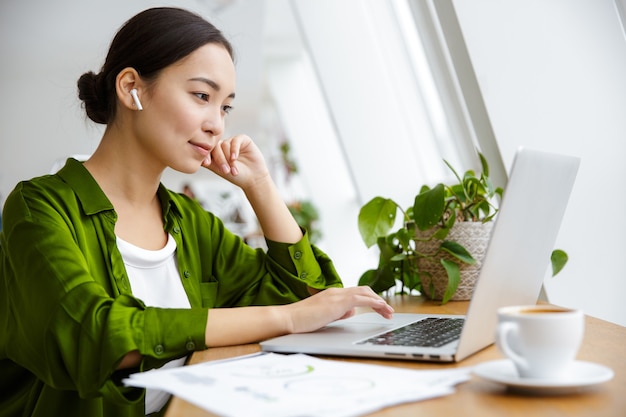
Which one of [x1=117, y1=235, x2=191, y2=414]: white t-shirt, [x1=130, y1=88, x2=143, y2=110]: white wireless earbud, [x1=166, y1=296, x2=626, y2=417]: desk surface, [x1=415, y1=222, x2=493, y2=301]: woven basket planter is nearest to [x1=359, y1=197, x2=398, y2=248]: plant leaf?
[x1=415, y1=222, x2=493, y2=301]: woven basket planter

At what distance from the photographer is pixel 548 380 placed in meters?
0.72

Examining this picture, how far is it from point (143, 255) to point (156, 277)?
0.20ft

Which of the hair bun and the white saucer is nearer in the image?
the white saucer

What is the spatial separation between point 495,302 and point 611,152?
1192 millimetres

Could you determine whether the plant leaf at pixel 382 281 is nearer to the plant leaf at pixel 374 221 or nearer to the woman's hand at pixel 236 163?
the plant leaf at pixel 374 221

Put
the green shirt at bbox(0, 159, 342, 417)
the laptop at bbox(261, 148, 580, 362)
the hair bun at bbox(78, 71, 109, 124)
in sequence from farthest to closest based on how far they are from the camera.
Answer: the hair bun at bbox(78, 71, 109, 124) → the green shirt at bbox(0, 159, 342, 417) → the laptop at bbox(261, 148, 580, 362)

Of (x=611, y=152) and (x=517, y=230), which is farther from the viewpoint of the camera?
(x=611, y=152)

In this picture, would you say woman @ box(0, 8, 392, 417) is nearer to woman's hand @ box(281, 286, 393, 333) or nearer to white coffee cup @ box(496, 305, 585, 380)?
woman's hand @ box(281, 286, 393, 333)

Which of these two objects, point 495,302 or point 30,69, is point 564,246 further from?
point 30,69

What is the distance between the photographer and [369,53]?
4.62 meters

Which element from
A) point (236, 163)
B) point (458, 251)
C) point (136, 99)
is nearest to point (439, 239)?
point (458, 251)

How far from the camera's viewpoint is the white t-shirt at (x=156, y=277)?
4.46ft

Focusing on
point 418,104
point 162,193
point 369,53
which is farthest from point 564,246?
point 369,53

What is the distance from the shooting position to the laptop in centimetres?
83
